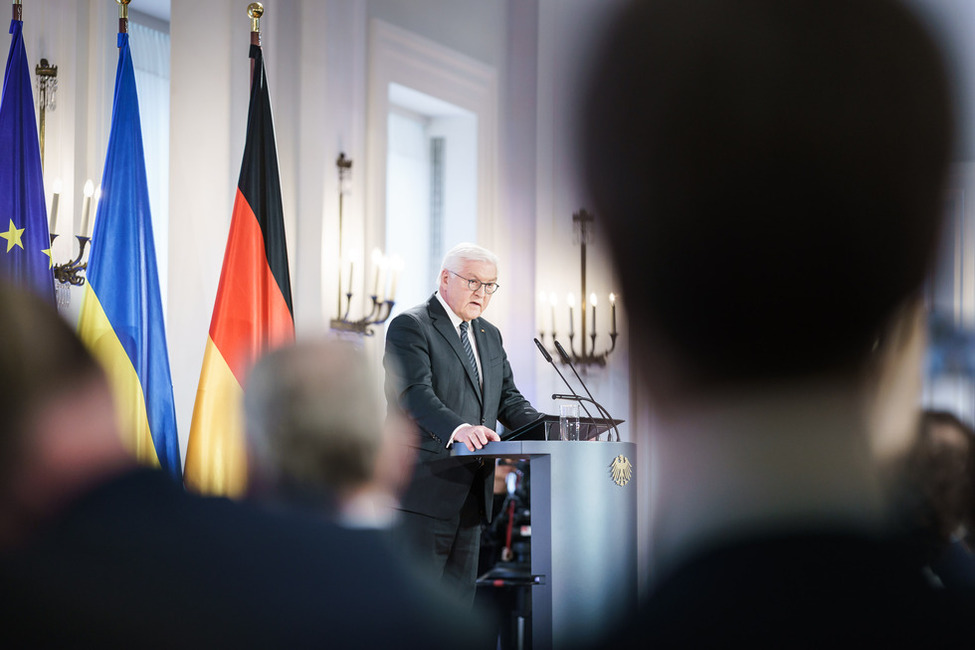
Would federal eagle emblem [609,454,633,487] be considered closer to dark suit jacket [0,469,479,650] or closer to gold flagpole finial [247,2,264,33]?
dark suit jacket [0,469,479,650]

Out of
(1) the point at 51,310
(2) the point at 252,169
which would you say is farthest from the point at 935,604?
(2) the point at 252,169

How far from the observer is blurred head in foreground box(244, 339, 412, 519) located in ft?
10.2

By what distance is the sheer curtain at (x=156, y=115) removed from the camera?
366 centimetres

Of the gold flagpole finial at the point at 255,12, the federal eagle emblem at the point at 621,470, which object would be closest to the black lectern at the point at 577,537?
the federal eagle emblem at the point at 621,470

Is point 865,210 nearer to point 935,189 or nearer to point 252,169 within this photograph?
point 935,189

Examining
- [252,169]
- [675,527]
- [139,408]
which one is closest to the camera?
[675,527]

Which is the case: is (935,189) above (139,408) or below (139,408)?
above

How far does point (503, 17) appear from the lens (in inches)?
194

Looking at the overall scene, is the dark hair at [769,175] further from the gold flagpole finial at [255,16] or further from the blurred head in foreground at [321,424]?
the gold flagpole finial at [255,16]

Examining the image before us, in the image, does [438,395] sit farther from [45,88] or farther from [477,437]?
[45,88]

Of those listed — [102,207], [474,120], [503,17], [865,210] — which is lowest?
[865,210]

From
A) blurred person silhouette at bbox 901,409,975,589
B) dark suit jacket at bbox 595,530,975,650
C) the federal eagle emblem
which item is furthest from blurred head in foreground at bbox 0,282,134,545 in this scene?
the federal eagle emblem

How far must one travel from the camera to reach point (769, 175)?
847 mm

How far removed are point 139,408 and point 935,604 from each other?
2579 mm
